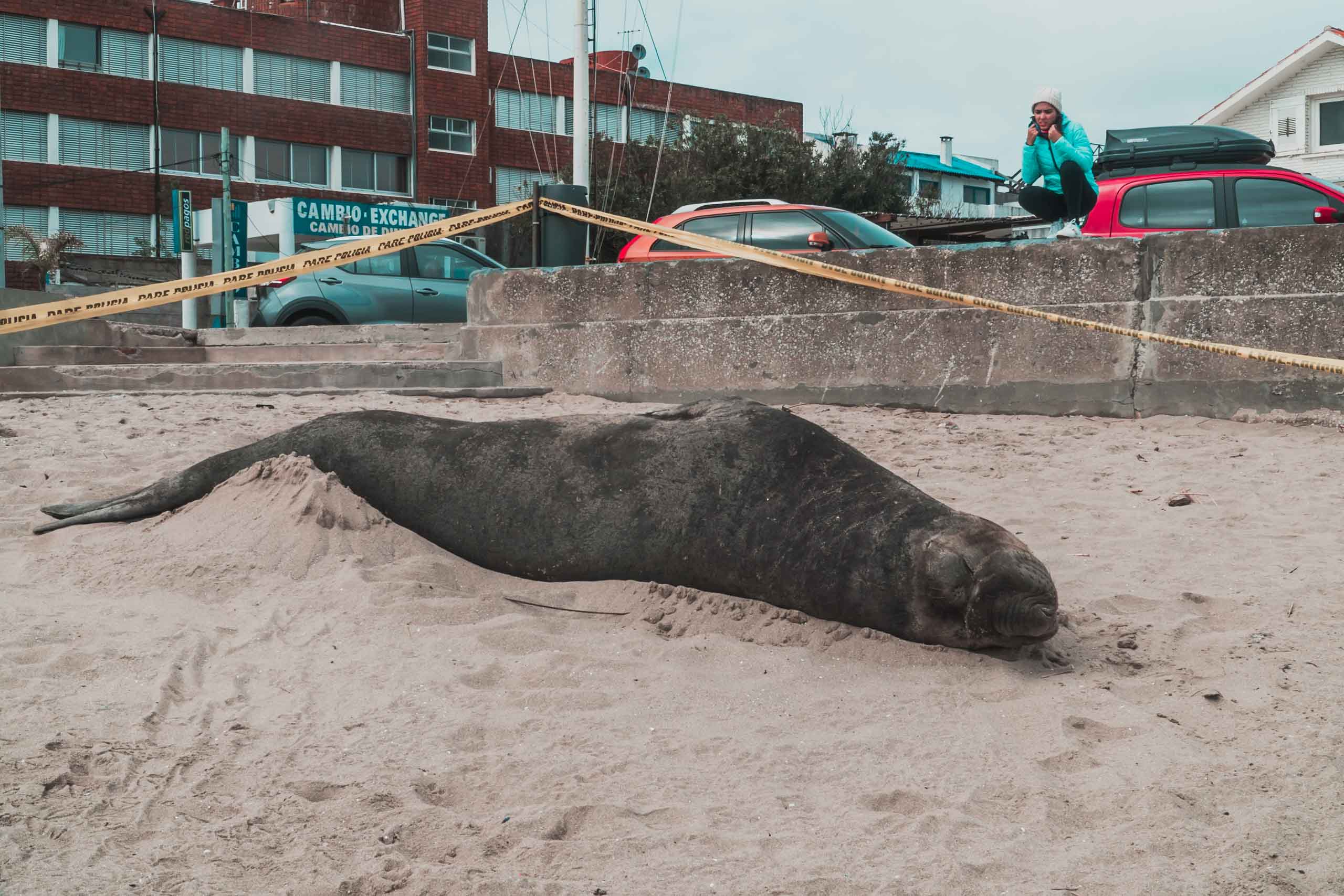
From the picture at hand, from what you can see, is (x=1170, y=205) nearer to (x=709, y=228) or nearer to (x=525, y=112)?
(x=709, y=228)

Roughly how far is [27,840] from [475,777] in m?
0.98

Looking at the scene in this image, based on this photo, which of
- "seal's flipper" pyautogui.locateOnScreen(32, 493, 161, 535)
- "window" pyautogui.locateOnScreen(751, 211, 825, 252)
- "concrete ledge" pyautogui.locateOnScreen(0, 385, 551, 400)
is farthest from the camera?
"window" pyautogui.locateOnScreen(751, 211, 825, 252)

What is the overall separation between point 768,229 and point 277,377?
450 centimetres

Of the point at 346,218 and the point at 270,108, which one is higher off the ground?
the point at 270,108

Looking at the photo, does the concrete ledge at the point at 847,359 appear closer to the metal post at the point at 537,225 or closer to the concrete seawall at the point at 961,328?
the concrete seawall at the point at 961,328

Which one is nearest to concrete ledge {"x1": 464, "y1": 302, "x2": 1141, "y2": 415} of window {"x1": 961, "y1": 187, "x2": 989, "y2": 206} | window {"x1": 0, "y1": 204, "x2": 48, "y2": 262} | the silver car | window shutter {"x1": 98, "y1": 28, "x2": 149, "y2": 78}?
the silver car

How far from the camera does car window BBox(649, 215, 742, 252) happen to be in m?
10.4

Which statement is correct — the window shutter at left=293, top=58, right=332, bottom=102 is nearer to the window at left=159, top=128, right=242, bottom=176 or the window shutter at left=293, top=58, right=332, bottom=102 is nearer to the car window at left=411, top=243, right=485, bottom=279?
the window at left=159, top=128, right=242, bottom=176

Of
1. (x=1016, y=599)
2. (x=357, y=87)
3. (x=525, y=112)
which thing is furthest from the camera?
(x=525, y=112)

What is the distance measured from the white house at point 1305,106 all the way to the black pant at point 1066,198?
25.6 m

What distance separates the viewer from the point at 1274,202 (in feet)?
31.9

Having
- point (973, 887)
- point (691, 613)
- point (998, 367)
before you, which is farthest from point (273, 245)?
point (973, 887)

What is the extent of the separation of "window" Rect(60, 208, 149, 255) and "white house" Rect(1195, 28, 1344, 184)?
3271 cm

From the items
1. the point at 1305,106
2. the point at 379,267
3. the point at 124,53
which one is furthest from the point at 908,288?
the point at 124,53
